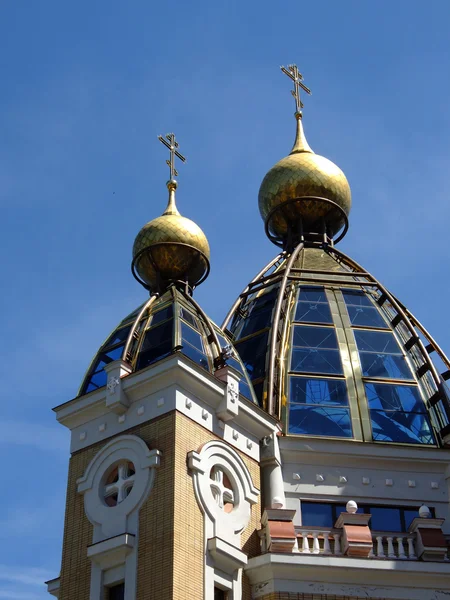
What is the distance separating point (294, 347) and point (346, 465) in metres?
4.08

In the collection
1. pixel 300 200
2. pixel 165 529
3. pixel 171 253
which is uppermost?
pixel 300 200

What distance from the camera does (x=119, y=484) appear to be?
73.1 feet

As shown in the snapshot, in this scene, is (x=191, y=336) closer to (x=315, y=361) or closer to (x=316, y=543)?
(x=315, y=361)

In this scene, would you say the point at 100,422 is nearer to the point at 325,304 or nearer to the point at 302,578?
the point at 302,578

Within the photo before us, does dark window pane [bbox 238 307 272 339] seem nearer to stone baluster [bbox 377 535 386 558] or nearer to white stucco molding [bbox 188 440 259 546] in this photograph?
white stucco molding [bbox 188 440 259 546]

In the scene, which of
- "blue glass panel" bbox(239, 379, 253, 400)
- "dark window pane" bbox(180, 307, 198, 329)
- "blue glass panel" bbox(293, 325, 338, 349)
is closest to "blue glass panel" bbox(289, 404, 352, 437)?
"blue glass panel" bbox(239, 379, 253, 400)

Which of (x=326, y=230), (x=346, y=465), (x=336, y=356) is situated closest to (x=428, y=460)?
(x=346, y=465)

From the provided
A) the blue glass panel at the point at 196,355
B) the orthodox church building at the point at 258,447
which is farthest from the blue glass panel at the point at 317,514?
the blue glass panel at the point at 196,355

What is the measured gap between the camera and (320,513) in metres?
24.7

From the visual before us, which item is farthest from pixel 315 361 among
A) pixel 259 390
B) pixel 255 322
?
pixel 255 322

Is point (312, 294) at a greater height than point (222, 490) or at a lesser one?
greater

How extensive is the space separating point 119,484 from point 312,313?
30.2 feet

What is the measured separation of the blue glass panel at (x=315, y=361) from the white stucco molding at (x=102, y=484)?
20.8ft

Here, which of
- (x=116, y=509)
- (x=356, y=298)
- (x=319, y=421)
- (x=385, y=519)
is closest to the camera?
(x=116, y=509)
